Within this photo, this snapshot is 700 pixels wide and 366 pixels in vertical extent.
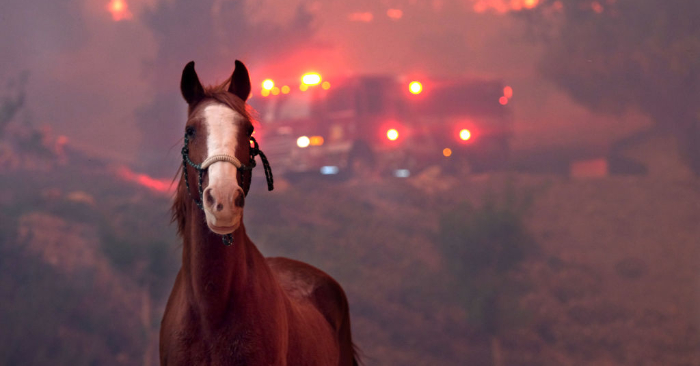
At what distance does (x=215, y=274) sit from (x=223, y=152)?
574 mm

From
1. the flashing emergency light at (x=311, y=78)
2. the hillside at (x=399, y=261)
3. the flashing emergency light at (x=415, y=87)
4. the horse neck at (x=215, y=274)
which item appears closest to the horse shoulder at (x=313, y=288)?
the horse neck at (x=215, y=274)

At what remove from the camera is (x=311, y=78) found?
9148mm

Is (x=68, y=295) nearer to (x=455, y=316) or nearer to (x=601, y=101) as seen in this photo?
(x=455, y=316)

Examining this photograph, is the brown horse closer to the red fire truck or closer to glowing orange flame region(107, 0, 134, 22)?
the red fire truck

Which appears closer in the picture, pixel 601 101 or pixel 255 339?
pixel 255 339

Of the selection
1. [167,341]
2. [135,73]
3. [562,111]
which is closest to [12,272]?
[135,73]

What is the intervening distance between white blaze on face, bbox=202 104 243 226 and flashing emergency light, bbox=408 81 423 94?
763cm

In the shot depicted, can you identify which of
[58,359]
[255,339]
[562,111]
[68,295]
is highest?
[562,111]

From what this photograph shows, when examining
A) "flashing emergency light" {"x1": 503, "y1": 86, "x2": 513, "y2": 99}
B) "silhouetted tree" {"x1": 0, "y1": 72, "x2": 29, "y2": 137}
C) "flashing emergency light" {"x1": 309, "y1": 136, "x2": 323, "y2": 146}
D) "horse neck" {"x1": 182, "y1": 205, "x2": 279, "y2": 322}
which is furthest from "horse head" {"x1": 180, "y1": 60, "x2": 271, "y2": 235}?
"flashing emergency light" {"x1": 503, "y1": 86, "x2": 513, "y2": 99}

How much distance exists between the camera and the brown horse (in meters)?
2.06

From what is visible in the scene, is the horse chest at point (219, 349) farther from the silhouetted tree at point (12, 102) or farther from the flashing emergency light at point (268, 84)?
the silhouetted tree at point (12, 102)

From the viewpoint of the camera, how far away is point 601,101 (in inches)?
394

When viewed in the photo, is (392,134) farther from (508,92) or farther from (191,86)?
(191,86)

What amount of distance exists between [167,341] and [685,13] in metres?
11.6
